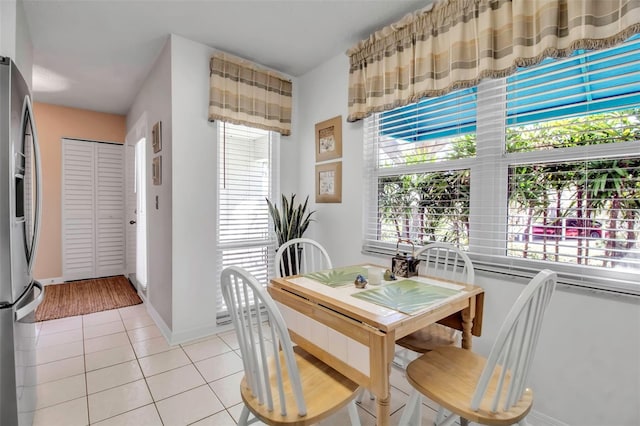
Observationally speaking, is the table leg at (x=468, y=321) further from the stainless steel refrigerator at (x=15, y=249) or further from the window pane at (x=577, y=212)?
the stainless steel refrigerator at (x=15, y=249)

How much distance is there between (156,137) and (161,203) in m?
0.64

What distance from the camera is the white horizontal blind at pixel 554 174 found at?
145 cm

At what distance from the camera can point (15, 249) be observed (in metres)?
1.31

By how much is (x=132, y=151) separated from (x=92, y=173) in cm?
83

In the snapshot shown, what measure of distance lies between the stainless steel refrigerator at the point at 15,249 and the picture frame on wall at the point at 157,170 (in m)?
1.31

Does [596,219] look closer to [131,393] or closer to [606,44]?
[606,44]

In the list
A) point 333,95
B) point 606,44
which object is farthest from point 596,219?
point 333,95

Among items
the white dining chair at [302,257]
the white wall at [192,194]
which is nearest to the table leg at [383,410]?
the white dining chair at [302,257]

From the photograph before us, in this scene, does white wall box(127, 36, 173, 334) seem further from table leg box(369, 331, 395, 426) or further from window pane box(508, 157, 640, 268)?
window pane box(508, 157, 640, 268)

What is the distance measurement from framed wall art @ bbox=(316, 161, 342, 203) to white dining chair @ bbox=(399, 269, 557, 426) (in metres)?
1.79

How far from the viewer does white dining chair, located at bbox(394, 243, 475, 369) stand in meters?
1.68

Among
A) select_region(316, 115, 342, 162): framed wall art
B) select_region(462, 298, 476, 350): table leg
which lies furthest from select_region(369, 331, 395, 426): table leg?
select_region(316, 115, 342, 162): framed wall art

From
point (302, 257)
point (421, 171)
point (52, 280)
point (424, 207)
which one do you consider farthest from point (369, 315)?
point (52, 280)

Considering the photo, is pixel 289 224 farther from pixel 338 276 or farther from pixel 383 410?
pixel 383 410
